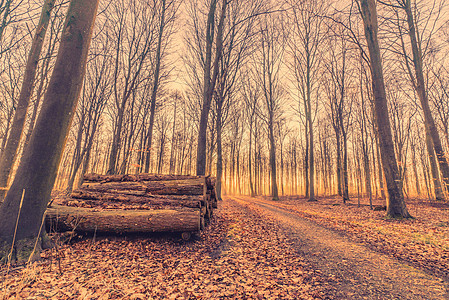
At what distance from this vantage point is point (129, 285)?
279cm

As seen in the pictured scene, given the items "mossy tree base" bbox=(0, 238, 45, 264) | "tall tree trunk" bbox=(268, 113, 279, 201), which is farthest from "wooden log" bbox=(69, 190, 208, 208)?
"tall tree trunk" bbox=(268, 113, 279, 201)

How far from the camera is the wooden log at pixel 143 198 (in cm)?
529

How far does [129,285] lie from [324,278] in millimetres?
3111

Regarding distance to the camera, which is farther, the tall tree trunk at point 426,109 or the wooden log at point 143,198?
the tall tree trunk at point 426,109

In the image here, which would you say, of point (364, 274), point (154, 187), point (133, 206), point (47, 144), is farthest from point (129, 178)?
point (364, 274)

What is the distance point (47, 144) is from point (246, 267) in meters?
4.50

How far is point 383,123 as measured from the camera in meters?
7.61

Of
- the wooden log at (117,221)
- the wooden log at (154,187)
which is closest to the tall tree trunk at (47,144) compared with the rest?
the wooden log at (117,221)

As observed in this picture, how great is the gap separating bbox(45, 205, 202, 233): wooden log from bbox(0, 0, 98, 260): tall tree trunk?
1122mm

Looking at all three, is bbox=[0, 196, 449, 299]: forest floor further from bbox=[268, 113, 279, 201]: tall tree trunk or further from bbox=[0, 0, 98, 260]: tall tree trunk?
bbox=[268, 113, 279, 201]: tall tree trunk

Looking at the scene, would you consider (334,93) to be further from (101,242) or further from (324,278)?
(101,242)

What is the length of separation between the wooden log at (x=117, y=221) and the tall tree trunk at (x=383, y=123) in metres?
7.89

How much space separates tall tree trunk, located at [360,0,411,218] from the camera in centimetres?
709

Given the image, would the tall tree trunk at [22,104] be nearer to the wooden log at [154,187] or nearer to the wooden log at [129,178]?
the wooden log at [129,178]
